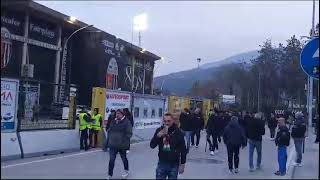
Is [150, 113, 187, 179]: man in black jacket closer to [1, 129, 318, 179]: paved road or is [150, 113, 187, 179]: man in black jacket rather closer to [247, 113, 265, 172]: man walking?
[1, 129, 318, 179]: paved road

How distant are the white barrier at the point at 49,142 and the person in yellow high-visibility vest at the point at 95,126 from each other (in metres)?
0.64

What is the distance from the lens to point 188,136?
21.6 metres

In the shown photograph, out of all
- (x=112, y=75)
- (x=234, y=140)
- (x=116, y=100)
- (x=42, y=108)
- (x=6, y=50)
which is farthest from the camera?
(x=112, y=75)

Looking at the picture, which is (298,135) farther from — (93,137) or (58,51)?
(58,51)

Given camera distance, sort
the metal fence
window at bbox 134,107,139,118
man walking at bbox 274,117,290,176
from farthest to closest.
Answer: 1. window at bbox 134,107,139,118
2. the metal fence
3. man walking at bbox 274,117,290,176

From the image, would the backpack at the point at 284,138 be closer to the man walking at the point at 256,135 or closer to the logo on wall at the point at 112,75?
the man walking at the point at 256,135

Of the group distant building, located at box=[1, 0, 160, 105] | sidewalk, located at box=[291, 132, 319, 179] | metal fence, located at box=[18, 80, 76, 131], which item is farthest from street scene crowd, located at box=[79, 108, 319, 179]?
distant building, located at box=[1, 0, 160, 105]

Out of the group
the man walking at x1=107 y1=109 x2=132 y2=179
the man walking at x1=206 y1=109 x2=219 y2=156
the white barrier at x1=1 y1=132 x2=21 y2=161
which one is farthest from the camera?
the man walking at x1=206 y1=109 x2=219 y2=156

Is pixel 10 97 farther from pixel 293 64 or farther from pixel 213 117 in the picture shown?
pixel 293 64

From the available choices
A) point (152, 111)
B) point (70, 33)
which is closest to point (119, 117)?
point (152, 111)

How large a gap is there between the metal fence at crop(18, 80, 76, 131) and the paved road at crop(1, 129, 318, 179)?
4.06ft

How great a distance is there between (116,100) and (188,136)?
3.25 metres

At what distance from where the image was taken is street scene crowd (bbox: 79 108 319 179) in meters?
9.22

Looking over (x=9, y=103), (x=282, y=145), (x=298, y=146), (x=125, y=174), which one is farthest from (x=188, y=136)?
(x=125, y=174)
